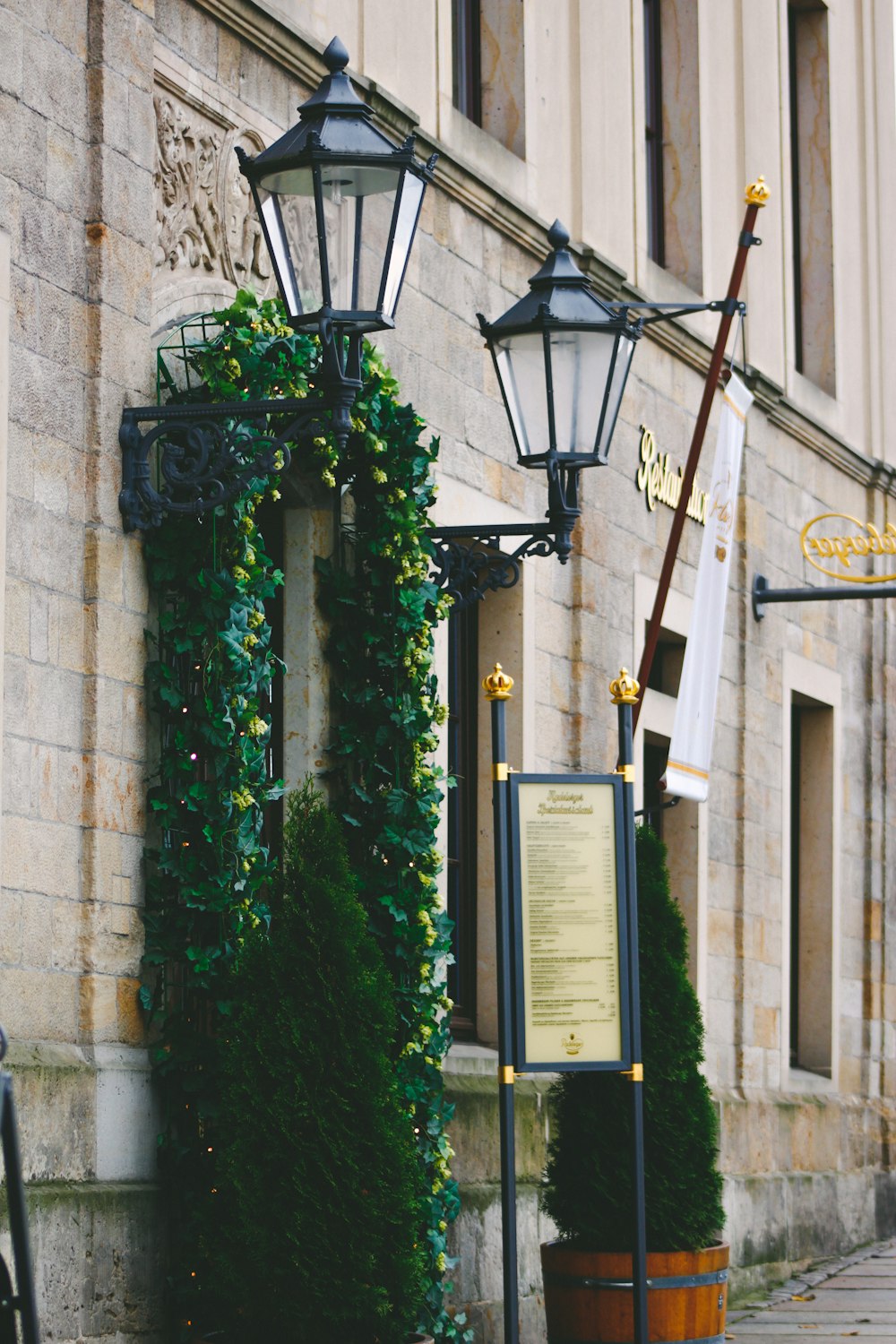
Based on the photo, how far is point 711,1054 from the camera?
13.4m

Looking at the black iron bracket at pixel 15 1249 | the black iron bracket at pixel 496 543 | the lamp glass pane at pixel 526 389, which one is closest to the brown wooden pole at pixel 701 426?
the black iron bracket at pixel 496 543

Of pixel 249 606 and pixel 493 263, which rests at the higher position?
pixel 493 263

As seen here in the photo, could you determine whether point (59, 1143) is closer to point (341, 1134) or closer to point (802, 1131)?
point (341, 1134)

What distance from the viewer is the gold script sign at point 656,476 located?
1280cm

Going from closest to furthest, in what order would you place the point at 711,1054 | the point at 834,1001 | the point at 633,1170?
the point at 633,1170 → the point at 711,1054 → the point at 834,1001

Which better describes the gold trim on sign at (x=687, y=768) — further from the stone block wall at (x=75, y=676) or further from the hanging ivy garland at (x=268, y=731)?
the stone block wall at (x=75, y=676)

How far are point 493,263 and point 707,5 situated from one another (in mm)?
4269

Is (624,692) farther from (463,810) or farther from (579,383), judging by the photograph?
(463,810)

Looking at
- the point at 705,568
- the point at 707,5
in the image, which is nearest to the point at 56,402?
the point at 705,568

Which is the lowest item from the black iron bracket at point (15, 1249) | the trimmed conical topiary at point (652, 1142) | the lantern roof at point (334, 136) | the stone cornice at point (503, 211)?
the trimmed conical topiary at point (652, 1142)

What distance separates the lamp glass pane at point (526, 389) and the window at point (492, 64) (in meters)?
3.53

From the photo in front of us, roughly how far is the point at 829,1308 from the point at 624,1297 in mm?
4145

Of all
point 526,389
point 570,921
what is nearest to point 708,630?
point 526,389

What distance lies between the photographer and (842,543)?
15445 mm
